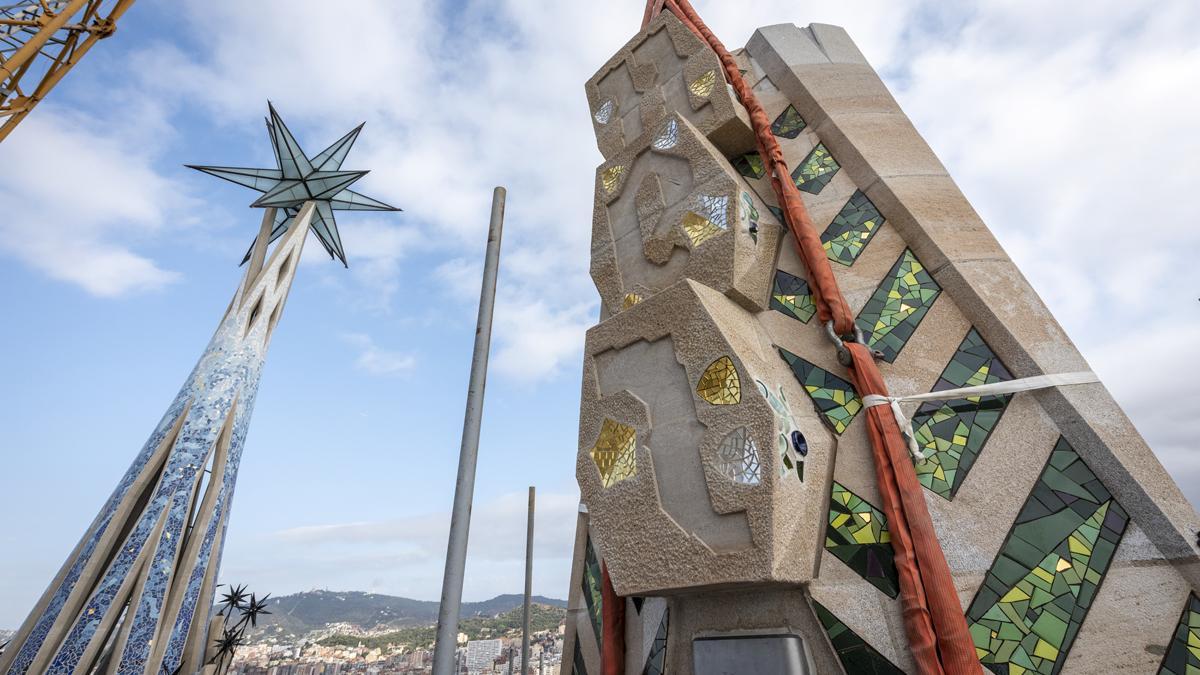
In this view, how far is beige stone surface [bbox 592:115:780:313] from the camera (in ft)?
13.0

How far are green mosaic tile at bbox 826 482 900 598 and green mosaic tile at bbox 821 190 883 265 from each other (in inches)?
68.4

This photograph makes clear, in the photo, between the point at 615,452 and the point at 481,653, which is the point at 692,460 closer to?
the point at 615,452

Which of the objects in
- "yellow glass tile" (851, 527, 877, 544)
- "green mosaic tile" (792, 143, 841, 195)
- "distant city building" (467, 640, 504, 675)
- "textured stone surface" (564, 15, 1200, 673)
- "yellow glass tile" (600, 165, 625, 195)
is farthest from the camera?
"distant city building" (467, 640, 504, 675)

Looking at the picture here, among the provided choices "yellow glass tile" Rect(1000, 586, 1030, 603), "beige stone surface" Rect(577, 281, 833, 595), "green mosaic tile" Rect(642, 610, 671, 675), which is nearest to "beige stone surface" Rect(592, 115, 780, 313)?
"beige stone surface" Rect(577, 281, 833, 595)

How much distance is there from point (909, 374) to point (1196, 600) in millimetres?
1548

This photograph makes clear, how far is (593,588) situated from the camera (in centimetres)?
467

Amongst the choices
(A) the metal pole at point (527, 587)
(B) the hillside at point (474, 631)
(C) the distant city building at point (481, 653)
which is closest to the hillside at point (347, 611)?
(B) the hillside at point (474, 631)

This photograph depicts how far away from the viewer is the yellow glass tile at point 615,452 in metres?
3.48

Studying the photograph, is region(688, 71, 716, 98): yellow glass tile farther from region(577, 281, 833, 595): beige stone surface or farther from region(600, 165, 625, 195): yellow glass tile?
region(577, 281, 833, 595): beige stone surface

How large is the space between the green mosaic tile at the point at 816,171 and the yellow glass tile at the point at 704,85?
112 cm

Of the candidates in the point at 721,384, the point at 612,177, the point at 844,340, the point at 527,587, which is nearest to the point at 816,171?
the point at 844,340

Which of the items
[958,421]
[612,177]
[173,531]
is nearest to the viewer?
[958,421]

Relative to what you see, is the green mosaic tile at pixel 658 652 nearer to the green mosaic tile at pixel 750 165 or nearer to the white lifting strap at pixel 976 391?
the white lifting strap at pixel 976 391

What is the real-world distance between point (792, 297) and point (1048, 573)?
2118mm
